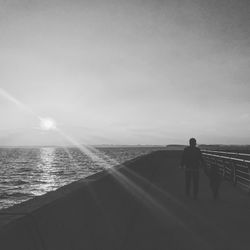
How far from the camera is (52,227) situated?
3.46 meters

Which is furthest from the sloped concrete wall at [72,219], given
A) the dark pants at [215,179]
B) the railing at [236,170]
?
the railing at [236,170]

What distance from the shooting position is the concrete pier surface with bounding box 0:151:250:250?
3116mm

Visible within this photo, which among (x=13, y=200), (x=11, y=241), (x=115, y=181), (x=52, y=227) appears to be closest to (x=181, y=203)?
(x=115, y=181)

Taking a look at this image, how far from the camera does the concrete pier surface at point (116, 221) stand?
312 centimetres

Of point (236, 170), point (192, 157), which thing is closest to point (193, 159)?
point (192, 157)

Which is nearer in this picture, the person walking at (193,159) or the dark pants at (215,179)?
the person walking at (193,159)

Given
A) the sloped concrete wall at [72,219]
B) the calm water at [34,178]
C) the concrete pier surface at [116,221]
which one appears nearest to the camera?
the sloped concrete wall at [72,219]

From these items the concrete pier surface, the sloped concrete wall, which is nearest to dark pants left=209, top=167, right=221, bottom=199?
the concrete pier surface

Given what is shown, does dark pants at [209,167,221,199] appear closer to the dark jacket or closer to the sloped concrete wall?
the dark jacket

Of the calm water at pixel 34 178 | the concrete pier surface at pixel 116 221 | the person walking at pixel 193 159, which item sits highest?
the person walking at pixel 193 159

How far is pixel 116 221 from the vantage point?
591cm

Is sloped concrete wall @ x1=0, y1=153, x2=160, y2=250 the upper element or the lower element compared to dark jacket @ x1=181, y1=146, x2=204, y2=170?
lower

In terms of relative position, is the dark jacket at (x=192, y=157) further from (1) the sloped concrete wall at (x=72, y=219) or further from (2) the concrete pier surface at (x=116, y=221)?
(1) the sloped concrete wall at (x=72, y=219)

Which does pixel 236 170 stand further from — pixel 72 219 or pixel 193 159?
pixel 72 219
